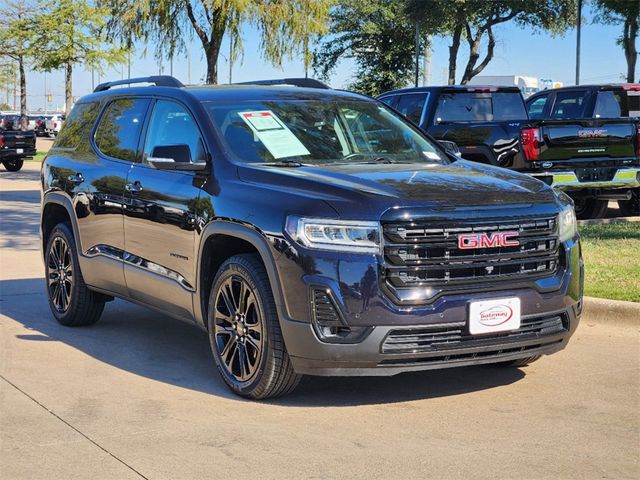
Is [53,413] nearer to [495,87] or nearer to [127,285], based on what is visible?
[127,285]

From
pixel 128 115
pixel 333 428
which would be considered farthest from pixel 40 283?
pixel 333 428

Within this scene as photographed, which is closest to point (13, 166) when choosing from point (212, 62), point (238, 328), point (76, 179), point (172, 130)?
point (212, 62)

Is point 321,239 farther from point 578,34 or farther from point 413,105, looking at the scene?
point 578,34

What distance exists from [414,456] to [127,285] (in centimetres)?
299

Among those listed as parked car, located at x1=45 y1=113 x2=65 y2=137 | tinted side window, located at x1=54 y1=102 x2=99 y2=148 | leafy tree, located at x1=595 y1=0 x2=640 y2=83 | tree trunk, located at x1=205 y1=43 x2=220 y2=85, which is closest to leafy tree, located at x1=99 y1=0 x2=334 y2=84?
tree trunk, located at x1=205 y1=43 x2=220 y2=85

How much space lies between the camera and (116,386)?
20.3ft

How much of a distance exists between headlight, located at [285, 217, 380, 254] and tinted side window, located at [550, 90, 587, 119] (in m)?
12.2

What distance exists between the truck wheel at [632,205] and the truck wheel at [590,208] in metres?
0.29

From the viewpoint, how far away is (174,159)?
6.26 m

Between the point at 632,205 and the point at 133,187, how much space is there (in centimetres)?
1056

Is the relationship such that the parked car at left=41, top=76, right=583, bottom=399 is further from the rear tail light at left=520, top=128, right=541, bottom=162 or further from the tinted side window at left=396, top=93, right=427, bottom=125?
the tinted side window at left=396, top=93, right=427, bottom=125

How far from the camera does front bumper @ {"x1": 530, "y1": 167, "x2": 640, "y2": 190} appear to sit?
13250 millimetres

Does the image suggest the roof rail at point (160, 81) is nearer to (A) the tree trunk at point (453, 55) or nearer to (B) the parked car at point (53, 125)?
(A) the tree trunk at point (453, 55)

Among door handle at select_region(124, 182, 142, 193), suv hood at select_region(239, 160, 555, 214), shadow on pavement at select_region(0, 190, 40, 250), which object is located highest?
suv hood at select_region(239, 160, 555, 214)
